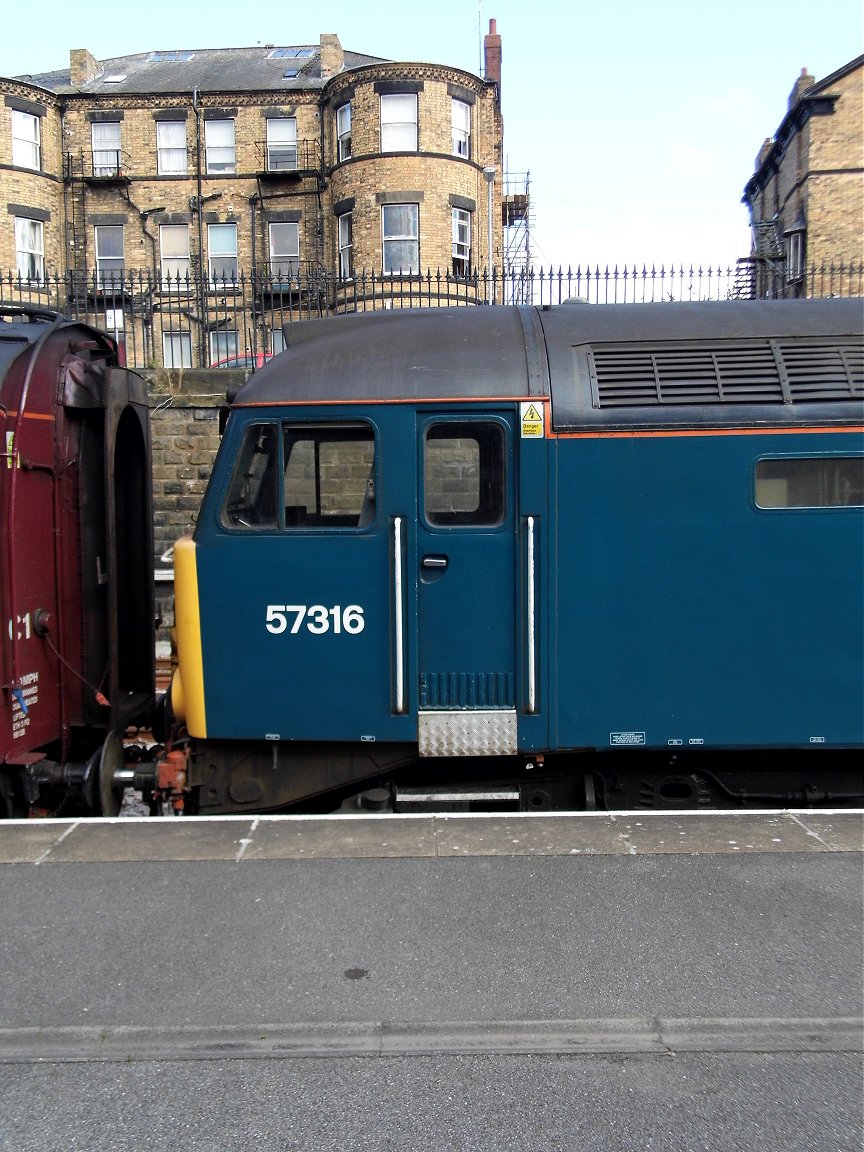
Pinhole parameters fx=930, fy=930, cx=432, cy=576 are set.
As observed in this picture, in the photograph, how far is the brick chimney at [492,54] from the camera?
31281 millimetres

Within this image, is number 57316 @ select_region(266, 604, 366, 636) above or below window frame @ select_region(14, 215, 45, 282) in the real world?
below

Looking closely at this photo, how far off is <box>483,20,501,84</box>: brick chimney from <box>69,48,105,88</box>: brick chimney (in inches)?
524

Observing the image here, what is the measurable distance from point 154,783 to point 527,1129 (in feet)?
11.1

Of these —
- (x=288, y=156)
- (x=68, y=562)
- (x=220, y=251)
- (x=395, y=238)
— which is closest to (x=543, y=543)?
(x=68, y=562)

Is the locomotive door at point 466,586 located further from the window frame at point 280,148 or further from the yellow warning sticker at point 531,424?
the window frame at point 280,148

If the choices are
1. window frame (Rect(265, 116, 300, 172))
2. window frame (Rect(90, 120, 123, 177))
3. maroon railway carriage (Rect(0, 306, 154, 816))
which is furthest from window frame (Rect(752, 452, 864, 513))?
window frame (Rect(90, 120, 123, 177))

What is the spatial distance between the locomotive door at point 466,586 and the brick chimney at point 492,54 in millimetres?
30458

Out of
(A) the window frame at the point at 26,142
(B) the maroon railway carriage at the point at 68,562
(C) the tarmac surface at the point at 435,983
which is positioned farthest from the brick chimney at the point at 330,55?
(C) the tarmac surface at the point at 435,983

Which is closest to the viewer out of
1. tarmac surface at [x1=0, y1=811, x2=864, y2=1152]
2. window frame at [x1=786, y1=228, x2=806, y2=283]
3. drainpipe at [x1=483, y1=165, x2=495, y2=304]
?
tarmac surface at [x1=0, y1=811, x2=864, y2=1152]

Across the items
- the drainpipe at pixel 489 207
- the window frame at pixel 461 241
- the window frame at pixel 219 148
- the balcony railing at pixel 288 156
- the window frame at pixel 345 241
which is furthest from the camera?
the window frame at pixel 219 148

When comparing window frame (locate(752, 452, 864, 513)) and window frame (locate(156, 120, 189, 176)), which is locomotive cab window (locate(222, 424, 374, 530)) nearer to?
window frame (locate(752, 452, 864, 513))

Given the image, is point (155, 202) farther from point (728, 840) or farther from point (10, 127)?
point (728, 840)

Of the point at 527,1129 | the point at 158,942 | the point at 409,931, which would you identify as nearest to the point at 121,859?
the point at 158,942

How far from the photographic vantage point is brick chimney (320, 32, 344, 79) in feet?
98.9
